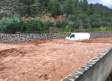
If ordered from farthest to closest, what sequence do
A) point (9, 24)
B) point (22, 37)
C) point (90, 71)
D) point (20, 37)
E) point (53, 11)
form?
point (53, 11)
point (9, 24)
point (22, 37)
point (20, 37)
point (90, 71)

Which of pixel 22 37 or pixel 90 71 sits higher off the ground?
pixel 90 71

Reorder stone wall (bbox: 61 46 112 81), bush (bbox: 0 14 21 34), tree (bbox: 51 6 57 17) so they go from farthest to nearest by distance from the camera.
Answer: tree (bbox: 51 6 57 17)
bush (bbox: 0 14 21 34)
stone wall (bbox: 61 46 112 81)

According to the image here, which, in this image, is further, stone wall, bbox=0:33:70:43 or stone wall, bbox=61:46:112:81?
stone wall, bbox=0:33:70:43

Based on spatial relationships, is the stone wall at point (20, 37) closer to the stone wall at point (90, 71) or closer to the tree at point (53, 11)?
the stone wall at point (90, 71)

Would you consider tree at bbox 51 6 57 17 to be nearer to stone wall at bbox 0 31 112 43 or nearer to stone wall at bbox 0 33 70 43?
stone wall at bbox 0 31 112 43

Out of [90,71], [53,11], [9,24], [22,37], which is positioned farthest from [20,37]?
[53,11]

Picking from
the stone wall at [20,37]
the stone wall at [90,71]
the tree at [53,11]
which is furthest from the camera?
the tree at [53,11]

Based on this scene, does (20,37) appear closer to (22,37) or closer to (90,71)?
(22,37)

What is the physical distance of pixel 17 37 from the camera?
14.8m

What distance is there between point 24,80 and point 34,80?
381mm

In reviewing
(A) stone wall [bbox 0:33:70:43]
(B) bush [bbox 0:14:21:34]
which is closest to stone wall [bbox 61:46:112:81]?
(A) stone wall [bbox 0:33:70:43]

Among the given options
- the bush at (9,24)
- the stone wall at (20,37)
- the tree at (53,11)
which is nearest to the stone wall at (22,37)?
the stone wall at (20,37)

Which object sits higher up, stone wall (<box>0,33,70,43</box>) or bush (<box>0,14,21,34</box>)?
bush (<box>0,14,21,34</box>)

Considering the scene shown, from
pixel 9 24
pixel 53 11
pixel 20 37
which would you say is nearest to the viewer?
pixel 20 37
